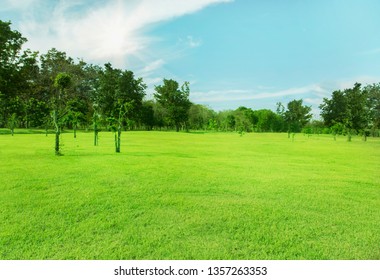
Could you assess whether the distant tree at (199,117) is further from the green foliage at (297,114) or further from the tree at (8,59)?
the tree at (8,59)

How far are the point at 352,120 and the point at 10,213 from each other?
3904 cm

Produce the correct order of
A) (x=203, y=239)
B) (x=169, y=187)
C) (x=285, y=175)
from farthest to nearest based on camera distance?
(x=285, y=175) < (x=169, y=187) < (x=203, y=239)

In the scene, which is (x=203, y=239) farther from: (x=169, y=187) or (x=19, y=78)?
(x=19, y=78)

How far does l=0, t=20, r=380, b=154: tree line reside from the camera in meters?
15.2

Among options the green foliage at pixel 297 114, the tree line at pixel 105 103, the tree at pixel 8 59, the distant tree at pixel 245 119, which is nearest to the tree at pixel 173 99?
the tree line at pixel 105 103

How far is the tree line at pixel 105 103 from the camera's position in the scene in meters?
15.2

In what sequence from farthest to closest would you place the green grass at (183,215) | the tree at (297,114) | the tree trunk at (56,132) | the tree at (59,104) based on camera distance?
the tree at (297,114) < the tree trunk at (56,132) < the tree at (59,104) < the green grass at (183,215)

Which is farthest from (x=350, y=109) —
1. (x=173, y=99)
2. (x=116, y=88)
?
(x=116, y=88)

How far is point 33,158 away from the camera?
11102 mm

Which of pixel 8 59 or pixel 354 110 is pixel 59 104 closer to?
pixel 8 59

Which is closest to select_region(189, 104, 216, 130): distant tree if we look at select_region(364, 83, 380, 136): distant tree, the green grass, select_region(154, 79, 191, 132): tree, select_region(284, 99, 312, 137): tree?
select_region(284, 99, 312, 137): tree

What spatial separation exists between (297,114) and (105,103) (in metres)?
33.1
